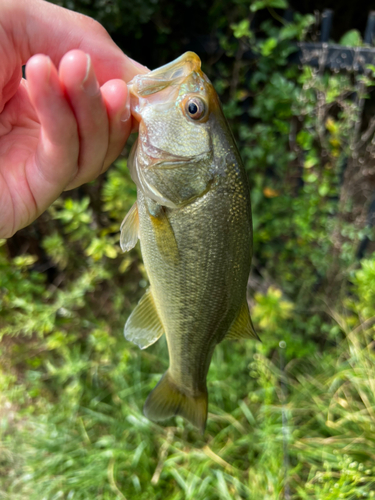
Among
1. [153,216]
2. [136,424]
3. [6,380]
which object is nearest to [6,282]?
[6,380]

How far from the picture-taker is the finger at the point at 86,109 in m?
0.75

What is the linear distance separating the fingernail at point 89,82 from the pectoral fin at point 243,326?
833 millimetres

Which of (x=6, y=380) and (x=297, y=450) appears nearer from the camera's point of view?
(x=297, y=450)

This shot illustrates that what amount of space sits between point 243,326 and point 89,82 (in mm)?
936

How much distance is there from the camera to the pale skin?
78cm

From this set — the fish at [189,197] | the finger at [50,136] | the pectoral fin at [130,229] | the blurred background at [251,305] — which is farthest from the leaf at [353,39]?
the finger at [50,136]

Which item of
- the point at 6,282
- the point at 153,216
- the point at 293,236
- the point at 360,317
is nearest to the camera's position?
the point at 153,216

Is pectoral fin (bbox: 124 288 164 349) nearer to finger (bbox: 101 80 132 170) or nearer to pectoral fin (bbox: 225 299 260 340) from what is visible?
pectoral fin (bbox: 225 299 260 340)

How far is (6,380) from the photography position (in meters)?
2.38

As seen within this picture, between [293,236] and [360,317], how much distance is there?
88 cm

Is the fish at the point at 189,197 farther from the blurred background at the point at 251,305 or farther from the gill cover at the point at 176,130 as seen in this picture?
the blurred background at the point at 251,305

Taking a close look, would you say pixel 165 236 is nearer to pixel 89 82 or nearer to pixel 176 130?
pixel 176 130

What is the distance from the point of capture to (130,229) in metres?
1.19

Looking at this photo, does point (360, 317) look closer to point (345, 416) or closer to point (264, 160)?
point (345, 416)
